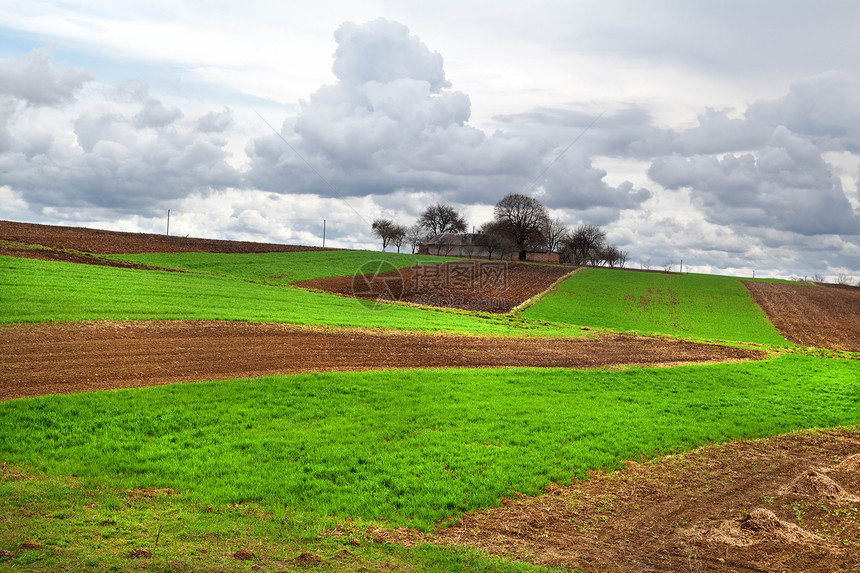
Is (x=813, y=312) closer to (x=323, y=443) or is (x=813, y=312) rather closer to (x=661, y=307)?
(x=661, y=307)

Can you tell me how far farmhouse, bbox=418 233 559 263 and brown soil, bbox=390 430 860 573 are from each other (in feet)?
302

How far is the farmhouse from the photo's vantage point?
107m

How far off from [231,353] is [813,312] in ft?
197

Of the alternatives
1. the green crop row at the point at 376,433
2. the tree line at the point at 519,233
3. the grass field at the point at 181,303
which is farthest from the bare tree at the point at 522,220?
the green crop row at the point at 376,433

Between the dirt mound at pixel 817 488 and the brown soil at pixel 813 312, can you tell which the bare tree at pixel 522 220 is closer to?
the brown soil at pixel 813 312


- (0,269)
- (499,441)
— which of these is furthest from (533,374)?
(0,269)

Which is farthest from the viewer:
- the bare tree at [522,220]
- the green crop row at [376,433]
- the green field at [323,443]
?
the bare tree at [522,220]

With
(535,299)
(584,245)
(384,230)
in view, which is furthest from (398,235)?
(535,299)

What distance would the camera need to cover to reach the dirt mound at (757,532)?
370 inches

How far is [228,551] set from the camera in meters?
7.82

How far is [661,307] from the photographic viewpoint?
56062mm

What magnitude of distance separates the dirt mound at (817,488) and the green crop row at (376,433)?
2884 millimetres

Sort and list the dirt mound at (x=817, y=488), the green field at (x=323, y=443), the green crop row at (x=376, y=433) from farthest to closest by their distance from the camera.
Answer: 1. the dirt mound at (x=817, y=488)
2. the green crop row at (x=376, y=433)
3. the green field at (x=323, y=443)

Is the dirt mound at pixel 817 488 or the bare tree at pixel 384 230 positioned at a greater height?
the bare tree at pixel 384 230
